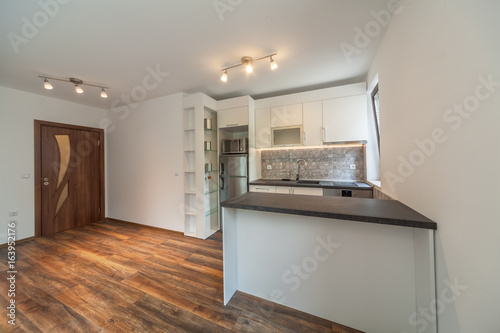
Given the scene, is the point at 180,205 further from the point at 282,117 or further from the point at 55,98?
the point at 55,98

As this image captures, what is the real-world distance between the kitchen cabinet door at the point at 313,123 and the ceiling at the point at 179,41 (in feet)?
1.28

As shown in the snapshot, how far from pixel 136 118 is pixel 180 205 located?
7.10 feet

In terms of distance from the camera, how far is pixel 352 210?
118cm

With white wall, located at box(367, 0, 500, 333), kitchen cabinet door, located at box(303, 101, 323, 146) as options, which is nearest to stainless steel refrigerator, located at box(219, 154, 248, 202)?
kitchen cabinet door, located at box(303, 101, 323, 146)

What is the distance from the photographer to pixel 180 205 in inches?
126

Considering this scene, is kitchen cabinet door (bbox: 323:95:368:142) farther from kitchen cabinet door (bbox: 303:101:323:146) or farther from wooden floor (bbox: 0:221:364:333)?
wooden floor (bbox: 0:221:364:333)

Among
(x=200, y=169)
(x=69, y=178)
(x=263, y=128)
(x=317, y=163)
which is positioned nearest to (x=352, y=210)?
(x=317, y=163)

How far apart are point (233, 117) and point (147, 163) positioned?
2.07 m

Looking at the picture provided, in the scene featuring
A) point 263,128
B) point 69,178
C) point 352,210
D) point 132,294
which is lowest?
point 132,294

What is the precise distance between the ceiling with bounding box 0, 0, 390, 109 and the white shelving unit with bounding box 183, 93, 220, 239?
463 millimetres

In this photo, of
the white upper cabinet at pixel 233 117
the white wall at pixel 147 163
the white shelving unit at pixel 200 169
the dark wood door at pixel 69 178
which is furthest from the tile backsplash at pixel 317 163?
the dark wood door at pixel 69 178

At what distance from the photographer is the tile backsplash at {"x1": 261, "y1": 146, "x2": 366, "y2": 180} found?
2987 millimetres

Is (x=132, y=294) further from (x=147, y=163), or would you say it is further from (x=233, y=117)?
(x=233, y=117)

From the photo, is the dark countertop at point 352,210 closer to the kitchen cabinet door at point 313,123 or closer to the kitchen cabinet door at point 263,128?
the kitchen cabinet door at point 313,123
